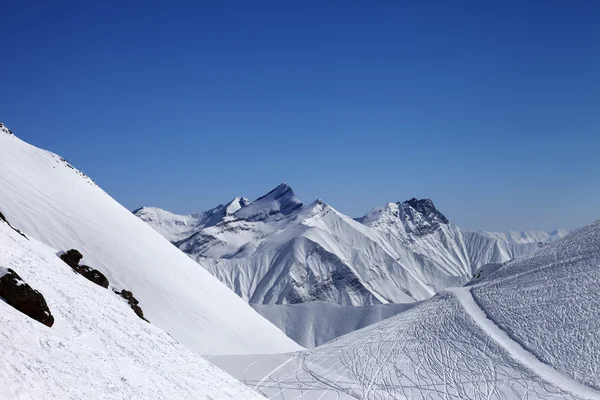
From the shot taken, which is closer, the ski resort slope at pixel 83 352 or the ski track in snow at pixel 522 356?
the ski resort slope at pixel 83 352

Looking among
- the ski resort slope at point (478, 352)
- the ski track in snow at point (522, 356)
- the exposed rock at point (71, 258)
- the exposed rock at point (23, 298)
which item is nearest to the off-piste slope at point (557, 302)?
the ski resort slope at point (478, 352)

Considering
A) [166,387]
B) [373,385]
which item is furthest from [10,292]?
[373,385]

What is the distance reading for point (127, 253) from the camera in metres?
49.3

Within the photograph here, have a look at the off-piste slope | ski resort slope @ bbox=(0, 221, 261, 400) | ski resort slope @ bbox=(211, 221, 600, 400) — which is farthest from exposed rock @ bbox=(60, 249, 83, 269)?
the off-piste slope

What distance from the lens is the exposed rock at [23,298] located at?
17234 mm

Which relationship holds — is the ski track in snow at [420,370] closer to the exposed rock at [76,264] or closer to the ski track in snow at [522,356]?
the ski track in snow at [522,356]

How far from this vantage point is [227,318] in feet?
167

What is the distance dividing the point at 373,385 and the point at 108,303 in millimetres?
15277

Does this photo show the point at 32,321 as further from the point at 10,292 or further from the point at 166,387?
the point at 166,387

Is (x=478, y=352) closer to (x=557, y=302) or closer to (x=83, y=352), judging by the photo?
(x=557, y=302)

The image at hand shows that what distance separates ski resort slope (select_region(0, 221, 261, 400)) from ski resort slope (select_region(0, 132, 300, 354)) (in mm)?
18541

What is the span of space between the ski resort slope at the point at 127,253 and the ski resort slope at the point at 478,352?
34.1 ft

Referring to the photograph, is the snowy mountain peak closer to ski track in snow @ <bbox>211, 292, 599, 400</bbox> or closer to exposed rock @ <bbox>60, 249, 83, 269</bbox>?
exposed rock @ <bbox>60, 249, 83, 269</bbox>

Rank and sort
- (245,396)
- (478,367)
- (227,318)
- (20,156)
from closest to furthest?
(245,396) < (478,367) < (227,318) < (20,156)
